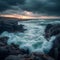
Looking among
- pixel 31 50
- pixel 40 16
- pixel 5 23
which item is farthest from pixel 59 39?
pixel 40 16

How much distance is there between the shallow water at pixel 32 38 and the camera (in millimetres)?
11289

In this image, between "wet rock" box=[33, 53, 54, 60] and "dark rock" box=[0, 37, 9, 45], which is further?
"dark rock" box=[0, 37, 9, 45]

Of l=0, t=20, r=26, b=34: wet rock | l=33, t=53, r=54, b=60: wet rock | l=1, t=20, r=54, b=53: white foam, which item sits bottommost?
l=33, t=53, r=54, b=60: wet rock

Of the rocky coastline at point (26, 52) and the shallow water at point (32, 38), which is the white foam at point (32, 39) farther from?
the rocky coastline at point (26, 52)

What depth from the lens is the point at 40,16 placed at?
1695 centimetres

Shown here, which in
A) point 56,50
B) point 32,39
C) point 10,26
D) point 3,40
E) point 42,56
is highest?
point 10,26

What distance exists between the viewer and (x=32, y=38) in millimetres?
12602

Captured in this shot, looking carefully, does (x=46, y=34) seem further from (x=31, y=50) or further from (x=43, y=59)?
(x=43, y=59)

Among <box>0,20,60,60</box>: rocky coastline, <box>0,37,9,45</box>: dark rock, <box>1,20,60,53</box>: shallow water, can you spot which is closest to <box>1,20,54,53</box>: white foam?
<box>1,20,60,53</box>: shallow water

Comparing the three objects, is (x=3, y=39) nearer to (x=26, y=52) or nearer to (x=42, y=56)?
(x=26, y=52)

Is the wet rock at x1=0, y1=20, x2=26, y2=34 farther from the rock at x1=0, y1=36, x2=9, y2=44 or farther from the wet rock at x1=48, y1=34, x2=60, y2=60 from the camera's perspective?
the wet rock at x1=48, y1=34, x2=60, y2=60

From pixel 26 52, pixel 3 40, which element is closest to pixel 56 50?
pixel 26 52

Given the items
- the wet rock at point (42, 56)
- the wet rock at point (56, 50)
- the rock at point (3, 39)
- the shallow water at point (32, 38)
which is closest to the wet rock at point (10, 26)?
the shallow water at point (32, 38)

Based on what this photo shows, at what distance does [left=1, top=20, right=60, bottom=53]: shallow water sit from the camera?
37.0ft
